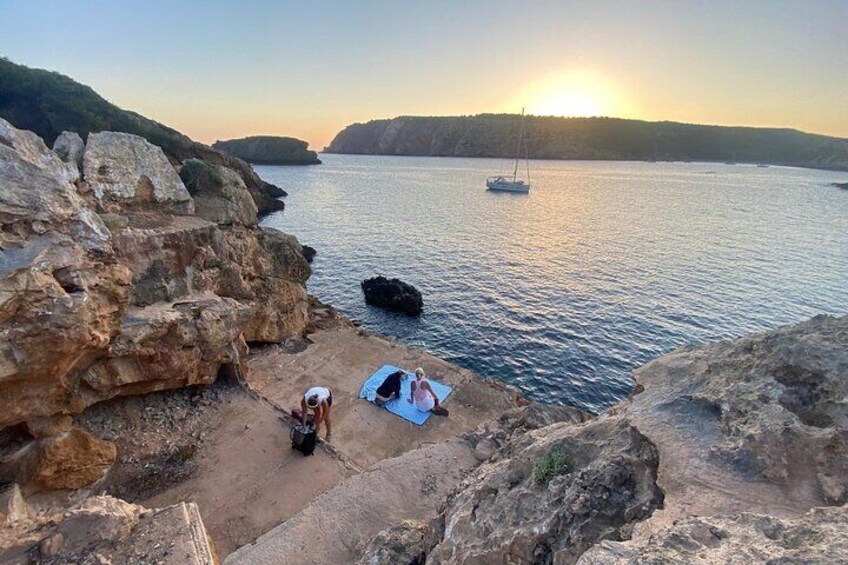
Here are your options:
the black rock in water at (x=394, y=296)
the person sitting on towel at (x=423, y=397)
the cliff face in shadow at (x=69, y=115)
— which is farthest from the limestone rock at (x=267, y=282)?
the cliff face in shadow at (x=69, y=115)

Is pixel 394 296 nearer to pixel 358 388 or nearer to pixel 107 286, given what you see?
pixel 358 388

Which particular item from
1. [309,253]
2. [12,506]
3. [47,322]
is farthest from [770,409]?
[309,253]

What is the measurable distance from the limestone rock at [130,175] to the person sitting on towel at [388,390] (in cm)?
842

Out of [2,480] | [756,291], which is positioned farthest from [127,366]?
[756,291]

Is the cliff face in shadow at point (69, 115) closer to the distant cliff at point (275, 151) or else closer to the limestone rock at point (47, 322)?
the limestone rock at point (47, 322)

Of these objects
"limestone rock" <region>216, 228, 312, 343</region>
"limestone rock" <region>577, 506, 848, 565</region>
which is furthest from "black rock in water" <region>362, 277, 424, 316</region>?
"limestone rock" <region>577, 506, 848, 565</region>

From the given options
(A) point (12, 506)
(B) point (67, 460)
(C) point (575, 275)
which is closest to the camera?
(A) point (12, 506)

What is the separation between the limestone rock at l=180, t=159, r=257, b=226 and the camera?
14.4 meters

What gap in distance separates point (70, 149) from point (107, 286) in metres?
5.95

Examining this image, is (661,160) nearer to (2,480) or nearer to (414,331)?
(414,331)

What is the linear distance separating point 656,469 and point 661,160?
198000 millimetres

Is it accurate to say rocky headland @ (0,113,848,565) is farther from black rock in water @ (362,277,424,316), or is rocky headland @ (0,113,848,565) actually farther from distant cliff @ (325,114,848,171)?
distant cliff @ (325,114,848,171)

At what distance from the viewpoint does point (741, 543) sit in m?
2.40

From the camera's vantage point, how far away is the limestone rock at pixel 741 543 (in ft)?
7.16
